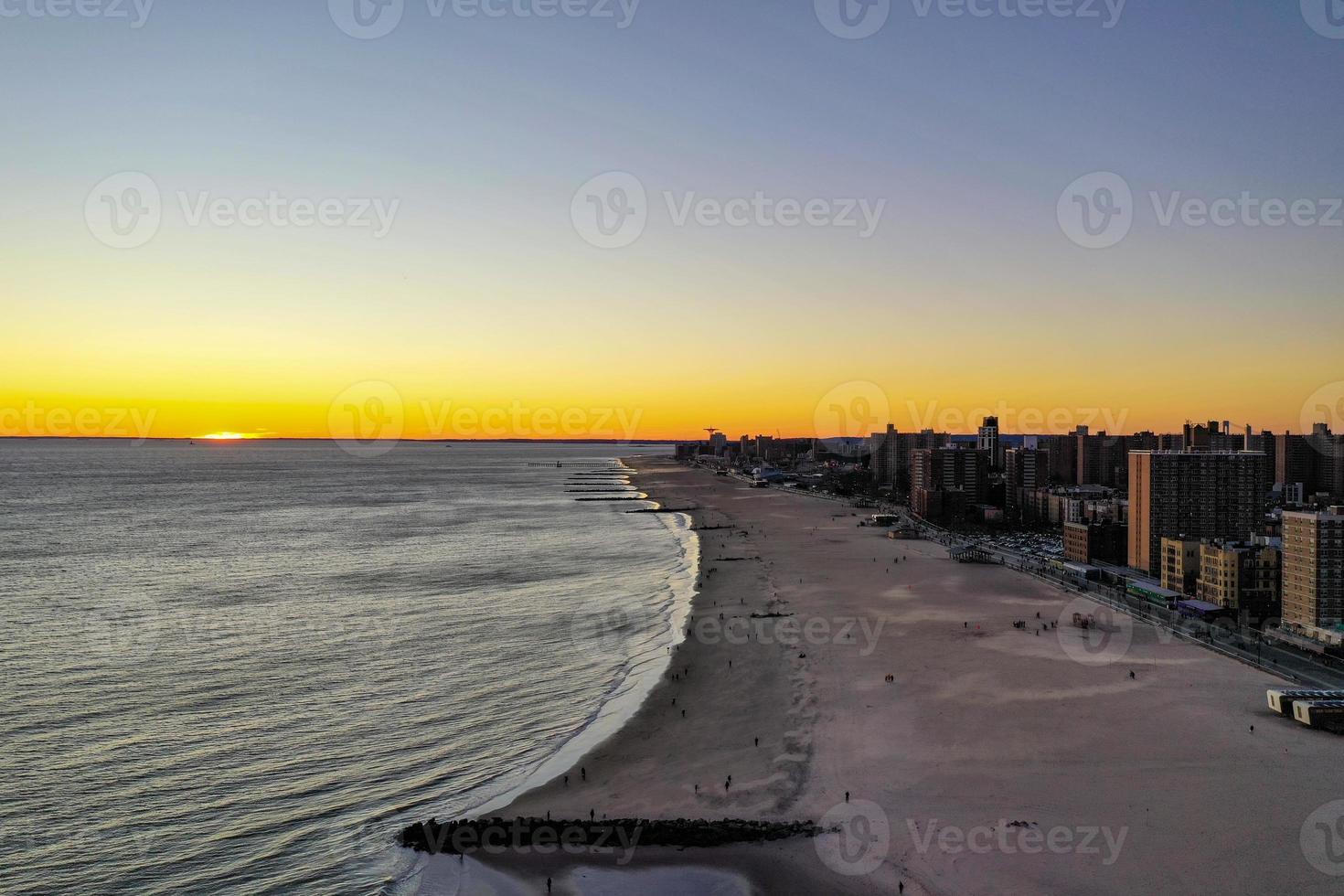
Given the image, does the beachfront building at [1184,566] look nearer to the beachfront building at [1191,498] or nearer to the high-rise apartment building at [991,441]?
the beachfront building at [1191,498]

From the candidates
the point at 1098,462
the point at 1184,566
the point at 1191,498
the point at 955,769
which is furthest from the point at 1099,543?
the point at 1098,462

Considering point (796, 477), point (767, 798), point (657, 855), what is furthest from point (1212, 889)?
point (796, 477)

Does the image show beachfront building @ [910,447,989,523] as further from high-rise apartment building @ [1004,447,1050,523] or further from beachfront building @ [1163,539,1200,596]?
beachfront building @ [1163,539,1200,596]

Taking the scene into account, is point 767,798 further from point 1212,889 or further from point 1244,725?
point 1244,725

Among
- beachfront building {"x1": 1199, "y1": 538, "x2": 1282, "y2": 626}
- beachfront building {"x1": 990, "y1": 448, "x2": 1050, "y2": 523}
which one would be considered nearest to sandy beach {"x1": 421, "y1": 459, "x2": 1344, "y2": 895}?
beachfront building {"x1": 1199, "y1": 538, "x2": 1282, "y2": 626}

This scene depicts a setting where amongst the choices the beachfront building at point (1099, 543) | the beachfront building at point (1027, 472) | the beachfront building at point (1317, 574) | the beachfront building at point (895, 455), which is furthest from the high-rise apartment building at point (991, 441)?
the beachfront building at point (1317, 574)

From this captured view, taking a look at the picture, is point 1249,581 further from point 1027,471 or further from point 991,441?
point 991,441
